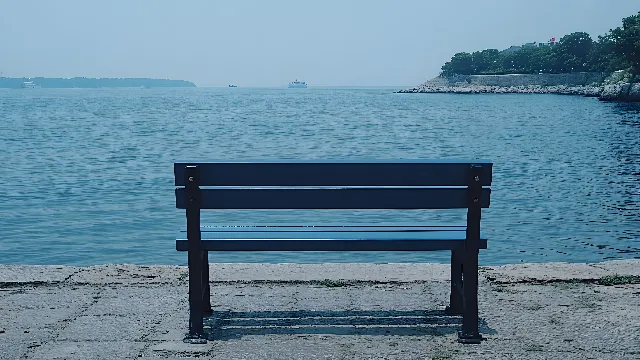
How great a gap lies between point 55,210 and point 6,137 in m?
27.9

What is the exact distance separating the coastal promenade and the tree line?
97029 millimetres

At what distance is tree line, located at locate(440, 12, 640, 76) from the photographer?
9881 centimetres

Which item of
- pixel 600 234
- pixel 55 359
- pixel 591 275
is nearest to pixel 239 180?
pixel 55 359

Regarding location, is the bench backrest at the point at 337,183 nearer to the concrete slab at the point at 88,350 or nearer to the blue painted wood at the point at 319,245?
the blue painted wood at the point at 319,245

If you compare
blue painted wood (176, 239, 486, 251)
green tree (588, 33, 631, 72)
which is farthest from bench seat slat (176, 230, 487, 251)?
green tree (588, 33, 631, 72)

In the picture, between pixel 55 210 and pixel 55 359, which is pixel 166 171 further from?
pixel 55 359

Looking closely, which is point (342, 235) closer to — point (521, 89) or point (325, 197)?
point (325, 197)

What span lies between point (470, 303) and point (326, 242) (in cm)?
94

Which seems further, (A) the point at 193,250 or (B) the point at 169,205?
(B) the point at 169,205

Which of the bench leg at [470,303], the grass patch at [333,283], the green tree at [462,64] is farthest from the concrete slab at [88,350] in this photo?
the green tree at [462,64]

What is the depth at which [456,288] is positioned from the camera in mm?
Answer: 4852

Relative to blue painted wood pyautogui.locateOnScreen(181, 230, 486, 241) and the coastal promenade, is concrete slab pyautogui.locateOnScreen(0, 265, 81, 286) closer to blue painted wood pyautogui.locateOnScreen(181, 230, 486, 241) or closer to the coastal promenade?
the coastal promenade

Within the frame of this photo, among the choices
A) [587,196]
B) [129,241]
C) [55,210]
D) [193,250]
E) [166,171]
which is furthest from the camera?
[166,171]

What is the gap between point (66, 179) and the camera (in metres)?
21.5
